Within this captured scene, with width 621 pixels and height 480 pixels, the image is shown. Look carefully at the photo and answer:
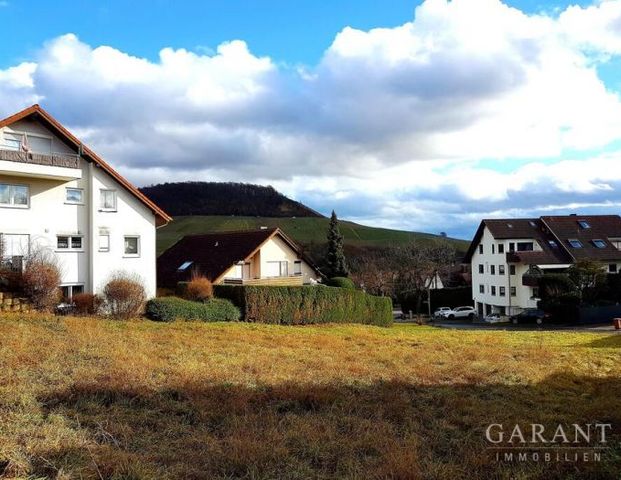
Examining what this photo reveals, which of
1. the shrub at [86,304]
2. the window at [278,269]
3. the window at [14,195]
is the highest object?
the window at [14,195]

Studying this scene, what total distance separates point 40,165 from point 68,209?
9.63 ft

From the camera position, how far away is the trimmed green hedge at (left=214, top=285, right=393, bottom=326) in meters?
28.6

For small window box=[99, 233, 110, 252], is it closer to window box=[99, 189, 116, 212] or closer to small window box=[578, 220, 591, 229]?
window box=[99, 189, 116, 212]

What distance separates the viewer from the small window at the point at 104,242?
94.0 feet

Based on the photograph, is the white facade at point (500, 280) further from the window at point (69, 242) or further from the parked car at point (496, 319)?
the window at point (69, 242)

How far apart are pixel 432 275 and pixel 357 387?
53.9 m

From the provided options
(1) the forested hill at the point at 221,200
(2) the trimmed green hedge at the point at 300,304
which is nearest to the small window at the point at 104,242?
(2) the trimmed green hedge at the point at 300,304

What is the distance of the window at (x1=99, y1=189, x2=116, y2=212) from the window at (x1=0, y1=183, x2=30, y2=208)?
372 centimetres

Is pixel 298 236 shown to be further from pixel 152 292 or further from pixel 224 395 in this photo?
pixel 224 395

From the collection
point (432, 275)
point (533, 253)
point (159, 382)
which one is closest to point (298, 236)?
point (432, 275)

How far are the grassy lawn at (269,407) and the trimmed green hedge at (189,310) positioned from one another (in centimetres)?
902

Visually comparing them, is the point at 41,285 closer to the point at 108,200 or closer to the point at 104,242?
the point at 104,242

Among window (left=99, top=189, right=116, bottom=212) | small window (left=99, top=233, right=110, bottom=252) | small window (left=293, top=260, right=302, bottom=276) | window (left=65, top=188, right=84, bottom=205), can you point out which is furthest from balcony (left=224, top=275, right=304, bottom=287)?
window (left=65, top=188, right=84, bottom=205)

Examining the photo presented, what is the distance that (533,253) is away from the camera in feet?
174
